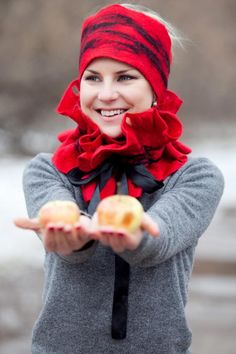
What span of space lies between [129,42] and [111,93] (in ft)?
0.57

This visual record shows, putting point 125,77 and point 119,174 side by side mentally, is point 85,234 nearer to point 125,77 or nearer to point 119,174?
point 119,174

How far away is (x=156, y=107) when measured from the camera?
277 centimetres

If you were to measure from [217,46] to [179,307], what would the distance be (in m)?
20.3

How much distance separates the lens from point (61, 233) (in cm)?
228

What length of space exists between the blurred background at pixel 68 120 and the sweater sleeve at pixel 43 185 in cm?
89

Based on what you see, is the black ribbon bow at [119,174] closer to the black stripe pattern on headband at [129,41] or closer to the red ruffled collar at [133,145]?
the red ruffled collar at [133,145]

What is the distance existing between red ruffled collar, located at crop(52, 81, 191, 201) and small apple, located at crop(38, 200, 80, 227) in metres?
0.36

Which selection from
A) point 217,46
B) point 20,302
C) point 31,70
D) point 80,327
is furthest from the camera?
point 217,46

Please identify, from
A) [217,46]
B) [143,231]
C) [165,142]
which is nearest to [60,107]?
[165,142]

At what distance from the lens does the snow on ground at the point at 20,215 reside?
23.1ft

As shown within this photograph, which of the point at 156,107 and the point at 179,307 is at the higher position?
the point at 156,107

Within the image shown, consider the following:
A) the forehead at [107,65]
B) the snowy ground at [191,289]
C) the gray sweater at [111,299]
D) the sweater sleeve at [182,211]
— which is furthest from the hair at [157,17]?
the snowy ground at [191,289]

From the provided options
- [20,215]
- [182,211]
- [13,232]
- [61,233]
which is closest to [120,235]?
[61,233]

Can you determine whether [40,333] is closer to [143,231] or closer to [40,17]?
[143,231]
